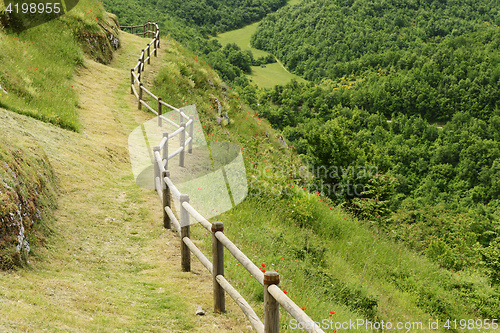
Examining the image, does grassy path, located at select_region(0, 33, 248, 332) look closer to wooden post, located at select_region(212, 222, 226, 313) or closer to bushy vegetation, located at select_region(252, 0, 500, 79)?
wooden post, located at select_region(212, 222, 226, 313)

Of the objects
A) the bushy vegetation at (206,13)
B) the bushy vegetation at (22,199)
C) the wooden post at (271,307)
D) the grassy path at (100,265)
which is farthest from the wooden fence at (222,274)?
the bushy vegetation at (206,13)

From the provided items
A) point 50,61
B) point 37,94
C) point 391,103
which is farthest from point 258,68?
point 37,94

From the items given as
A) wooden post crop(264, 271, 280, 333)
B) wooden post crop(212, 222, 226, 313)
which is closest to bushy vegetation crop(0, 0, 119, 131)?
wooden post crop(212, 222, 226, 313)

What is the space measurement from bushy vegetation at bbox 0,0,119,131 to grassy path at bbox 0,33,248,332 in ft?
4.24

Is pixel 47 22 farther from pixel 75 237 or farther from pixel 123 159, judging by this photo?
pixel 75 237

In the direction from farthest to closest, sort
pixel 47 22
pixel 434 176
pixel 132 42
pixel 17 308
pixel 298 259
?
pixel 434 176 < pixel 132 42 < pixel 47 22 < pixel 298 259 < pixel 17 308

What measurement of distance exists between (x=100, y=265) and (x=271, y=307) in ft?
9.50

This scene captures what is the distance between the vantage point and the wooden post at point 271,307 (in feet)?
10.5

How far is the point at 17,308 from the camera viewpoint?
3.19 m

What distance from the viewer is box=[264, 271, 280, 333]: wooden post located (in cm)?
320

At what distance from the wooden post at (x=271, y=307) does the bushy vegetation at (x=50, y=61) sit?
808cm

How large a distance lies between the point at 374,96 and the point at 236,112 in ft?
351

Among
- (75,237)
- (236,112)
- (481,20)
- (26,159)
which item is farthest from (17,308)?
(481,20)

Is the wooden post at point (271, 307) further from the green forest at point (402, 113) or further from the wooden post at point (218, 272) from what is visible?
the green forest at point (402, 113)
